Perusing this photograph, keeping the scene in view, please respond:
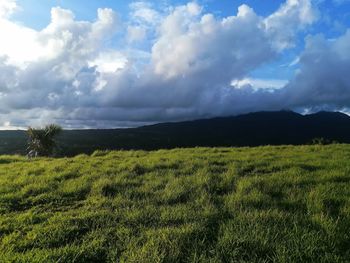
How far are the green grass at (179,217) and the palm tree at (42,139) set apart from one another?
25.7m

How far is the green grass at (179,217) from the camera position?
6.87 metres

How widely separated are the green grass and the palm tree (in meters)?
25.7

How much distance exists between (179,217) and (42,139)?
3404 centimetres

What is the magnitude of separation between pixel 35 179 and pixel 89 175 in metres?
2.03

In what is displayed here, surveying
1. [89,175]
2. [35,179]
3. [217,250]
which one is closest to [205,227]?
[217,250]

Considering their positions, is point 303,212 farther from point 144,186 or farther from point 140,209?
point 144,186

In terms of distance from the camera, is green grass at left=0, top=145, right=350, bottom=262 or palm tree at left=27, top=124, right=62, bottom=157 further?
palm tree at left=27, top=124, right=62, bottom=157

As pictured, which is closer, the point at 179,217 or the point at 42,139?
the point at 179,217

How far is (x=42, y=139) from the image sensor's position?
4009 centimetres

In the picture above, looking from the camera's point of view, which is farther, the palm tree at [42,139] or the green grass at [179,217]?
the palm tree at [42,139]

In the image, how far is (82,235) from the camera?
809 centimetres

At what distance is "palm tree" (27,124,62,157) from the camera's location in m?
40.0

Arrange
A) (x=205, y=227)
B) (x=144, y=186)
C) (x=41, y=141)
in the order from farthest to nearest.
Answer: (x=41, y=141)
(x=144, y=186)
(x=205, y=227)

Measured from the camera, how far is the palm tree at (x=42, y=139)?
40031mm
